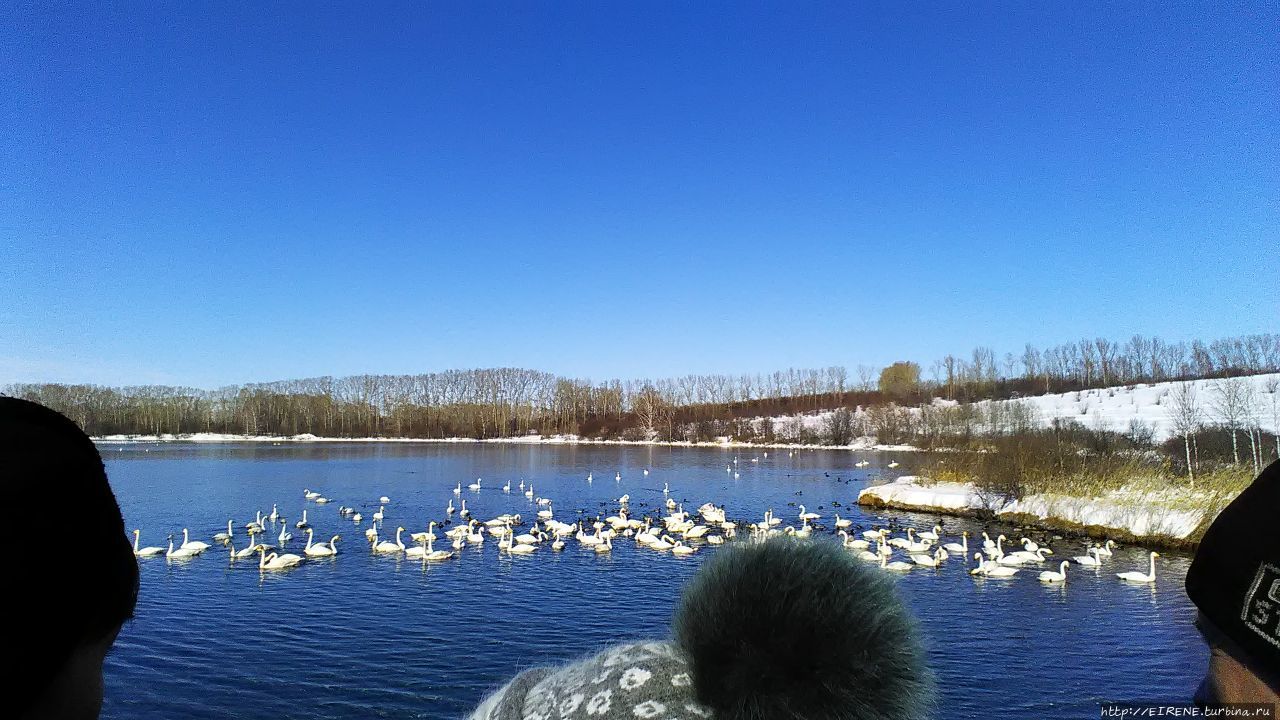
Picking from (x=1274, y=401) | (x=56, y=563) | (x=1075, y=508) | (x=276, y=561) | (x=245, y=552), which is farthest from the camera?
(x=1274, y=401)

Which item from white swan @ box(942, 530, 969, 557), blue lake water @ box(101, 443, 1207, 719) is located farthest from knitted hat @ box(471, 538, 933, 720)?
white swan @ box(942, 530, 969, 557)

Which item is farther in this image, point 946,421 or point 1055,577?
point 946,421

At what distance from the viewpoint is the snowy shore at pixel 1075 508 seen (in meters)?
22.8

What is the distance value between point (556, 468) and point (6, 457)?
5521 centimetres

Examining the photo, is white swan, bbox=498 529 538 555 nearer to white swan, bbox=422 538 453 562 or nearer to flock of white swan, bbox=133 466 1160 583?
flock of white swan, bbox=133 466 1160 583

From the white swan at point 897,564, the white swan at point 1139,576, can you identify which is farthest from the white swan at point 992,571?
the white swan at point 1139,576

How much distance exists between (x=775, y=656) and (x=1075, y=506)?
3085 cm

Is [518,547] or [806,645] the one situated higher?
[806,645]

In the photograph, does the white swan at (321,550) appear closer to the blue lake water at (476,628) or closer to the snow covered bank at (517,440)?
the blue lake water at (476,628)

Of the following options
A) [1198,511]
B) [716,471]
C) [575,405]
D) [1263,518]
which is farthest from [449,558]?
[575,405]

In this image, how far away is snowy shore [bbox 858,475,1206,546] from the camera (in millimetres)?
22750

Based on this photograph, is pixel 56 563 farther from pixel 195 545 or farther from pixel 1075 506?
pixel 1075 506

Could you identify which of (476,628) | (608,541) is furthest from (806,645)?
(608,541)

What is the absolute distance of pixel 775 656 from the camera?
51.9 inches
